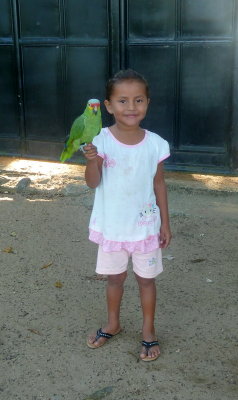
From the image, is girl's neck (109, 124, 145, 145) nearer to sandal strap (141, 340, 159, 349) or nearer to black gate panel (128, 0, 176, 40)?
sandal strap (141, 340, 159, 349)

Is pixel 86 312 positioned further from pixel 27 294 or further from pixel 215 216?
pixel 215 216

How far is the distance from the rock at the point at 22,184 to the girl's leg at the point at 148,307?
2638 mm

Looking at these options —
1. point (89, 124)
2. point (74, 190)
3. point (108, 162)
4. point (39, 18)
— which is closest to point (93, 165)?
point (108, 162)

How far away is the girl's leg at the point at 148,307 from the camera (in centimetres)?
271

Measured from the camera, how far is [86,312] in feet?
10.4

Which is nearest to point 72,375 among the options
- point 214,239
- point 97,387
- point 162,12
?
point 97,387

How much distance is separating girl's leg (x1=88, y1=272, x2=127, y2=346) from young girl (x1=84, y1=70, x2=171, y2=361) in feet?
0.26

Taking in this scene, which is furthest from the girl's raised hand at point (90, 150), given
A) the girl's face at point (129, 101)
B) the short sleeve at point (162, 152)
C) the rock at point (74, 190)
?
the rock at point (74, 190)

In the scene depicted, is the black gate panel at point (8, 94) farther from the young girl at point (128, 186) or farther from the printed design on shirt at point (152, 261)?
the printed design on shirt at point (152, 261)

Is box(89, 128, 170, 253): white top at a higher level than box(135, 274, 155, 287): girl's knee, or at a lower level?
higher

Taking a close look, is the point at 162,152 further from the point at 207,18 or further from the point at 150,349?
the point at 207,18

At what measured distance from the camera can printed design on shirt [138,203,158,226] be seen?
2592 mm

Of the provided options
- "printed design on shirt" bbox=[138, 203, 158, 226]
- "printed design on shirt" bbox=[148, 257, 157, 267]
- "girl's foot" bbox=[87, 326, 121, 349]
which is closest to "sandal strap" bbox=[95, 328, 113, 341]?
"girl's foot" bbox=[87, 326, 121, 349]

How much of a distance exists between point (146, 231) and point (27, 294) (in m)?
1.12
